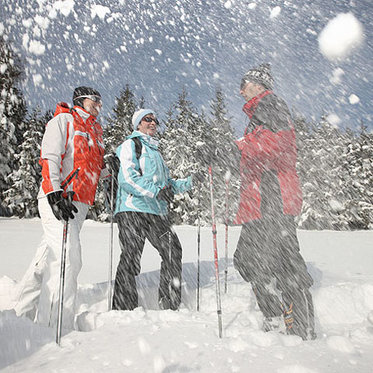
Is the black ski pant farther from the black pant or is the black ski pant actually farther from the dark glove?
the dark glove

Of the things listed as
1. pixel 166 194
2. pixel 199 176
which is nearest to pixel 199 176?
pixel 199 176

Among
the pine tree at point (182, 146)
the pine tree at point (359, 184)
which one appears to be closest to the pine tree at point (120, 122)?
the pine tree at point (182, 146)

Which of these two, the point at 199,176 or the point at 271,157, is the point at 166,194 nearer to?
the point at 199,176

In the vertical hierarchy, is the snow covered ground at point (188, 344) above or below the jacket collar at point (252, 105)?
below

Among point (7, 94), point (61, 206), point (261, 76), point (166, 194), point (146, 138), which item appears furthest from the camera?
point (7, 94)

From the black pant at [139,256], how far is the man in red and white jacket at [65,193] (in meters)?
0.56

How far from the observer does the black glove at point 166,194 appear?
3.39 m

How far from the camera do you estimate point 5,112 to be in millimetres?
20297

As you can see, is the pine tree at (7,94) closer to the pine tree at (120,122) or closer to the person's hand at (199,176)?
the pine tree at (120,122)

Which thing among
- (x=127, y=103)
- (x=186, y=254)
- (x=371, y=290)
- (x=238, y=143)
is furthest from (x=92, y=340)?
(x=127, y=103)

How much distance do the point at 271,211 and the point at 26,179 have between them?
2637 centimetres

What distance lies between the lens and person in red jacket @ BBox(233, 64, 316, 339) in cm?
261

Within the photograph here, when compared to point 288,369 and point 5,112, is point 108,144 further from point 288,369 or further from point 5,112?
point 288,369

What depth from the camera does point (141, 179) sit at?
3.31 meters
